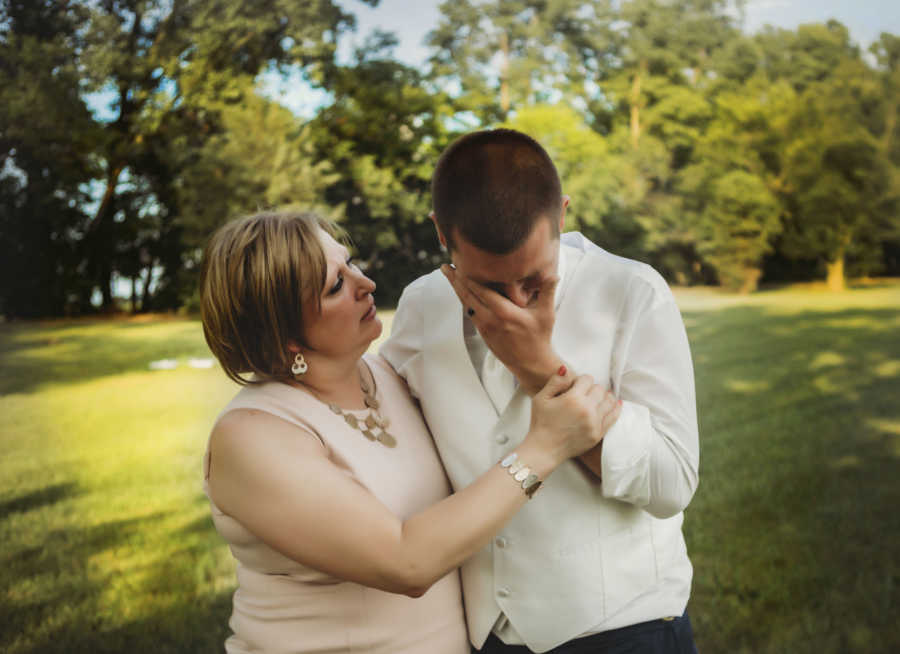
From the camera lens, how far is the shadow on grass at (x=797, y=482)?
344 centimetres

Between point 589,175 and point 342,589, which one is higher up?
point 589,175

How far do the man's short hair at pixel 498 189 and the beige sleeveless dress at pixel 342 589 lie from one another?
1.41ft

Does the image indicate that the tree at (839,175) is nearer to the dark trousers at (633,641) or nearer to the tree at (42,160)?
the dark trousers at (633,641)

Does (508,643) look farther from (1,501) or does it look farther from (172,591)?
(1,501)

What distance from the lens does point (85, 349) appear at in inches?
204

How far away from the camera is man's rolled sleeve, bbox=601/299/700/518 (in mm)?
1167

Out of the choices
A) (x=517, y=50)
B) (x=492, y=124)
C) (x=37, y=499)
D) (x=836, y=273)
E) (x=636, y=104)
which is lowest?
(x=37, y=499)

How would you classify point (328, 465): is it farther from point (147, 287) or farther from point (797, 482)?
point (147, 287)

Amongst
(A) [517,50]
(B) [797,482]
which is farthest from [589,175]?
(B) [797,482]

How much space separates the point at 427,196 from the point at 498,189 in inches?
190

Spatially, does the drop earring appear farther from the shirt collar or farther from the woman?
the shirt collar

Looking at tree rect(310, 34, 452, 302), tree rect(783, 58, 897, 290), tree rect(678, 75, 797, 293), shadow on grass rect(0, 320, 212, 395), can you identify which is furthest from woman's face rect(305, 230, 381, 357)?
tree rect(783, 58, 897, 290)

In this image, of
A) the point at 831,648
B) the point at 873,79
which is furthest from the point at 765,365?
the point at 831,648

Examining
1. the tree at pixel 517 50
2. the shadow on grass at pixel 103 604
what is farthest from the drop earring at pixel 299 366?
the tree at pixel 517 50
